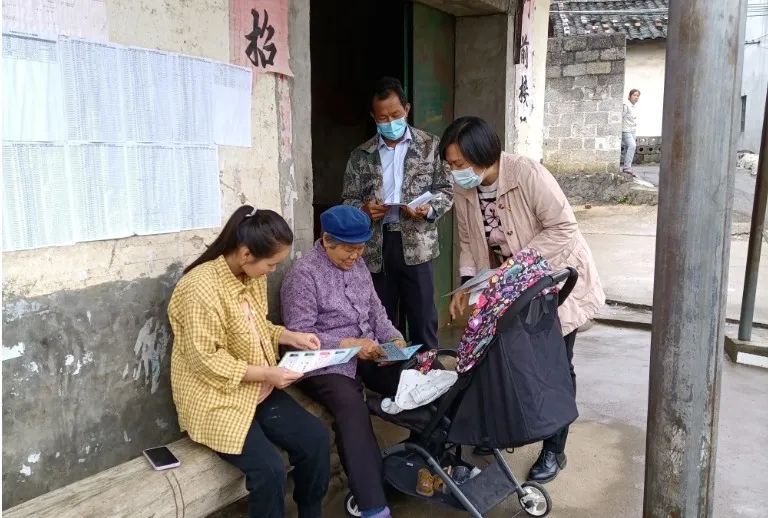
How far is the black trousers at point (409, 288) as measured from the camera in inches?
157

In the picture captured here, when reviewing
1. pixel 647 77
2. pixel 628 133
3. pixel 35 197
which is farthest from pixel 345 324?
pixel 647 77

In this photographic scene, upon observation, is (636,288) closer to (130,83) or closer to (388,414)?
(388,414)

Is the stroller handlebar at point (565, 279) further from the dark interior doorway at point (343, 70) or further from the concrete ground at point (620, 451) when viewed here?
the dark interior doorway at point (343, 70)

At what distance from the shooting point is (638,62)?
18328mm

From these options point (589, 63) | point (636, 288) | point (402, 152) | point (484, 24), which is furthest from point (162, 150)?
point (589, 63)

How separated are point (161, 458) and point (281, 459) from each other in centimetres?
45

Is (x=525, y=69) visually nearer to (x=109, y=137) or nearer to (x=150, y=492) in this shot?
(x=109, y=137)

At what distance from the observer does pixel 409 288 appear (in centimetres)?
403

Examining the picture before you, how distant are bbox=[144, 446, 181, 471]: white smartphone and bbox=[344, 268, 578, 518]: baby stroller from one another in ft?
3.02

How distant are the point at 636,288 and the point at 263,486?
5565 millimetres

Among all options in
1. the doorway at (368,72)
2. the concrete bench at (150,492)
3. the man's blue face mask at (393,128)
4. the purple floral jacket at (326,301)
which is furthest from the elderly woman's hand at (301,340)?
the doorway at (368,72)

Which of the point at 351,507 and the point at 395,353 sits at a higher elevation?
the point at 395,353

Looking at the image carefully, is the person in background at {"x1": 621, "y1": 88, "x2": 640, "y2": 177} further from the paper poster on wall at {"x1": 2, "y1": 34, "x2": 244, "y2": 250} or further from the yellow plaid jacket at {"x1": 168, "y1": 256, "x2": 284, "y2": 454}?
the yellow plaid jacket at {"x1": 168, "y1": 256, "x2": 284, "y2": 454}

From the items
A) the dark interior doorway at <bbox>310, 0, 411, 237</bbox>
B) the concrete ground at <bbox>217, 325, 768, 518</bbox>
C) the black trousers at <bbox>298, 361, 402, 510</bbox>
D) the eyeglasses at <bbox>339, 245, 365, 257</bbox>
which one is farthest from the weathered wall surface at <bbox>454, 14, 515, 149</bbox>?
the black trousers at <bbox>298, 361, 402, 510</bbox>
